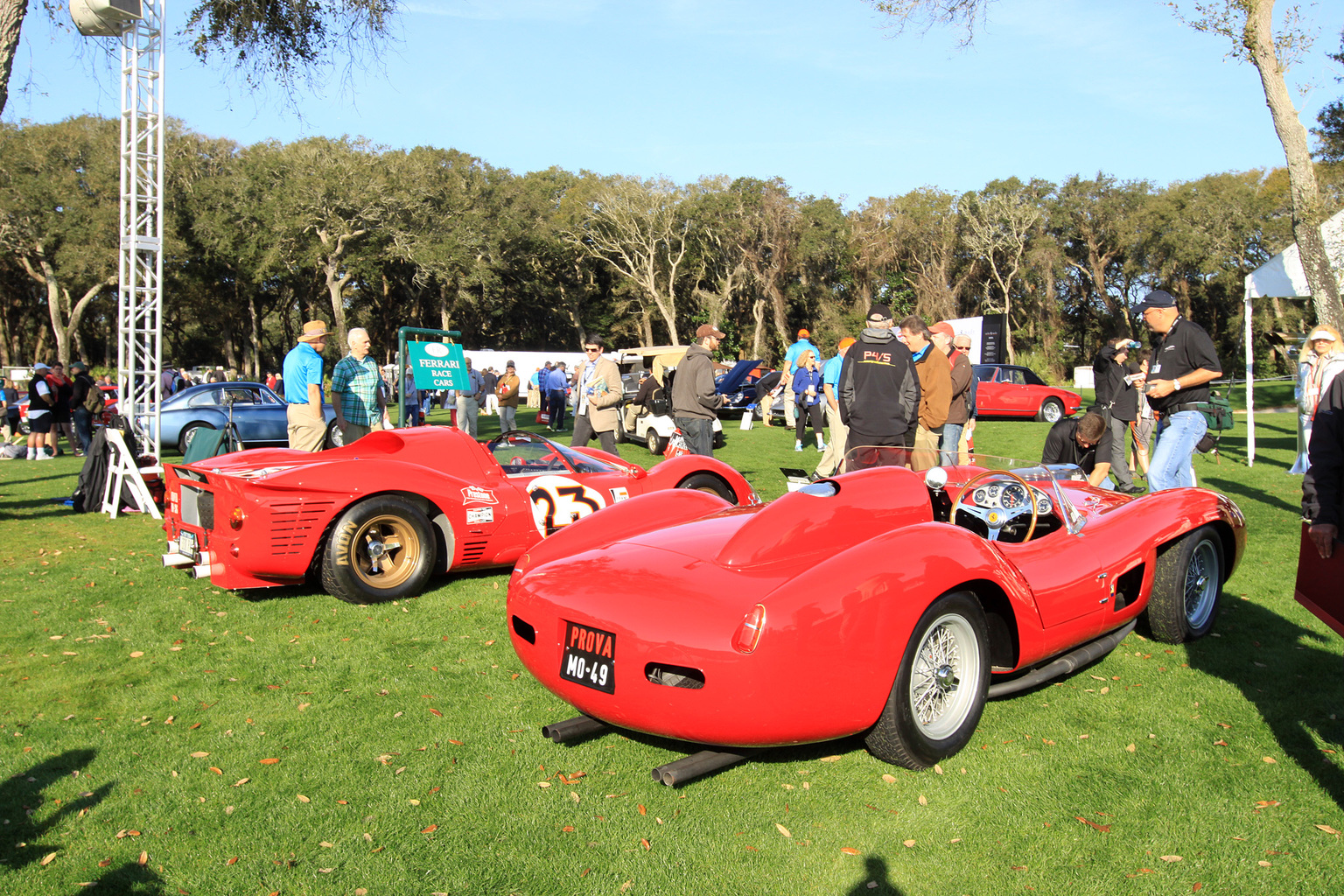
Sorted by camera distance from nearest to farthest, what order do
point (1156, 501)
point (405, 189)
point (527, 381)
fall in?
point (1156, 501) → point (527, 381) → point (405, 189)

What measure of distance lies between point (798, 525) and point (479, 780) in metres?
1.49

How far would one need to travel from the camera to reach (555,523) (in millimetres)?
5816

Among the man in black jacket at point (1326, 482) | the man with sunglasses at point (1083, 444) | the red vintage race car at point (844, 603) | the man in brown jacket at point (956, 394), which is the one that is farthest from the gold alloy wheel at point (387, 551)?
the man in brown jacket at point (956, 394)

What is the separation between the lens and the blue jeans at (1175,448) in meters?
5.53

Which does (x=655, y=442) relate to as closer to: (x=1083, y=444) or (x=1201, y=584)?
(x=1083, y=444)

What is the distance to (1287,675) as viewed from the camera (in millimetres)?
4066

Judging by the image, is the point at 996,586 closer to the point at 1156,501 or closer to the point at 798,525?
the point at 798,525

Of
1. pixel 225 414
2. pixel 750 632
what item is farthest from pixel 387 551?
pixel 225 414

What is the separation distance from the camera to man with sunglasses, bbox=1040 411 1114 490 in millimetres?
5906

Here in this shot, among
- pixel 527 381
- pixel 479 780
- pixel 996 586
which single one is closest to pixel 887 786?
pixel 996 586

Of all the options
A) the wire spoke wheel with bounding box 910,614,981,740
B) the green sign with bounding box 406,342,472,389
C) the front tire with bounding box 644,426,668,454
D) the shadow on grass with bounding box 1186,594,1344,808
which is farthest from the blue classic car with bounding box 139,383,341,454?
the shadow on grass with bounding box 1186,594,1344,808

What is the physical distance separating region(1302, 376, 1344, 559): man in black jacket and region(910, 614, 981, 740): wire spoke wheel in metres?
1.32

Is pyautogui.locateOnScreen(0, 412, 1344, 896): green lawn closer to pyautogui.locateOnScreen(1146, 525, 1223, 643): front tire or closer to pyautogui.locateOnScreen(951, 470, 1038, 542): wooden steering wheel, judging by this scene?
pyautogui.locateOnScreen(1146, 525, 1223, 643): front tire

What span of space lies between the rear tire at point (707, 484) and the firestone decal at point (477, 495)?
1.29 meters
